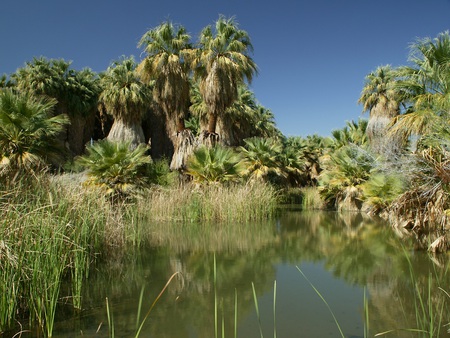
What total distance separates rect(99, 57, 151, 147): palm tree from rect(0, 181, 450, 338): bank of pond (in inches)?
468

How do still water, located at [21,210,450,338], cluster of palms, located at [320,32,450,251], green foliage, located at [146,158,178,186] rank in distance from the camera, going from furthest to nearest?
green foliage, located at [146,158,178,186], cluster of palms, located at [320,32,450,251], still water, located at [21,210,450,338]

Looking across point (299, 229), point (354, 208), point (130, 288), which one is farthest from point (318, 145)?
point (130, 288)

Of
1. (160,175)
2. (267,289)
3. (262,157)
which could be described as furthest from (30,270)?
(262,157)

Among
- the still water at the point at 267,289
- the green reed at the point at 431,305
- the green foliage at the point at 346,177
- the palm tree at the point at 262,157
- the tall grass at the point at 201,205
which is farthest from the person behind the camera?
the green foliage at the point at 346,177

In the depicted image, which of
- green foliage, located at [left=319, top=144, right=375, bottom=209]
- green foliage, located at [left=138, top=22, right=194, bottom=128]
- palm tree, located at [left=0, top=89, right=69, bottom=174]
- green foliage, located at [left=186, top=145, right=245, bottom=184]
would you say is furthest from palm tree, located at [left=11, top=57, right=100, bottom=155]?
green foliage, located at [left=319, top=144, right=375, bottom=209]

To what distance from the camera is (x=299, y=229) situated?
13.5 meters

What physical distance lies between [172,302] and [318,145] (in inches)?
1167

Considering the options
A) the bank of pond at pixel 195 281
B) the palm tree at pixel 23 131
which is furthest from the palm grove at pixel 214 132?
the bank of pond at pixel 195 281

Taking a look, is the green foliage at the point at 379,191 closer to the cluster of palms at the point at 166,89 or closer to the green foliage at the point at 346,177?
A: the green foliage at the point at 346,177

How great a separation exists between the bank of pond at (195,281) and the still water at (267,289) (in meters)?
0.02

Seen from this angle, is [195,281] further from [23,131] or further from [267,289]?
[23,131]

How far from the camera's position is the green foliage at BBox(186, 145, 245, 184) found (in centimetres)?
1659

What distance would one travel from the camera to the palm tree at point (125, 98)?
68.9 ft

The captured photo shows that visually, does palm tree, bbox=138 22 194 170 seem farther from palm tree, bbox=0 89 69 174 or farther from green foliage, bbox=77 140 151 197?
palm tree, bbox=0 89 69 174
